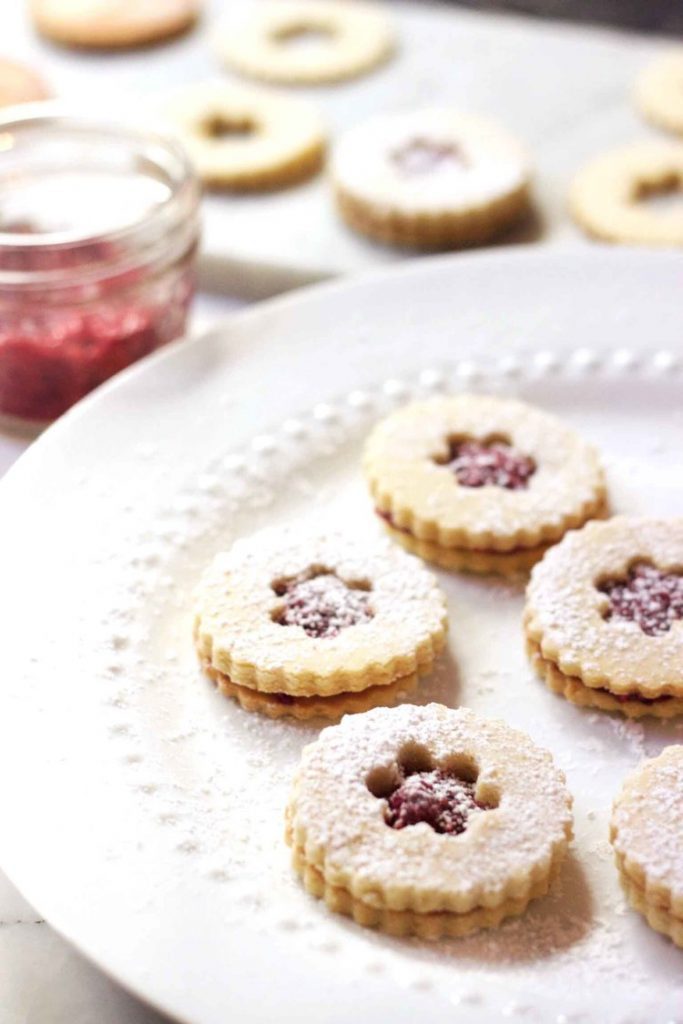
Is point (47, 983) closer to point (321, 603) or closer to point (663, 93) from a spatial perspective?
point (321, 603)

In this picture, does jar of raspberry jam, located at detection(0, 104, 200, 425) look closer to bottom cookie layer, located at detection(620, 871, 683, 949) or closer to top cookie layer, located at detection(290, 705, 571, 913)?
top cookie layer, located at detection(290, 705, 571, 913)

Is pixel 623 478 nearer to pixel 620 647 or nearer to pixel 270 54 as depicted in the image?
pixel 620 647

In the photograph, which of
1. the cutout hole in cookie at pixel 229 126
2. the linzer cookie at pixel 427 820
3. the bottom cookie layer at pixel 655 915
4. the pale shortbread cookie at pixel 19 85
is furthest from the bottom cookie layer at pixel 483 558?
the pale shortbread cookie at pixel 19 85

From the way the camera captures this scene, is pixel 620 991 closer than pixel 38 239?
Yes

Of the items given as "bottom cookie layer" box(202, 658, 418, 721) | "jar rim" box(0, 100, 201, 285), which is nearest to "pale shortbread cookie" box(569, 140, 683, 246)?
"jar rim" box(0, 100, 201, 285)

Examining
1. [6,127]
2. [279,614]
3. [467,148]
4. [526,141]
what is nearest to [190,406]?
[279,614]

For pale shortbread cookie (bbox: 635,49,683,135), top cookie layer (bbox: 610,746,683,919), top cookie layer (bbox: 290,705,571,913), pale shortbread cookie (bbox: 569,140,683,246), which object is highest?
top cookie layer (bbox: 610,746,683,919)

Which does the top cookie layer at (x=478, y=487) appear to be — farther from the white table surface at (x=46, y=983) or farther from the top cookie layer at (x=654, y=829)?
the white table surface at (x=46, y=983)
